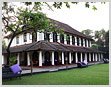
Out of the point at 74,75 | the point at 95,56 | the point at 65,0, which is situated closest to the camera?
the point at 65,0

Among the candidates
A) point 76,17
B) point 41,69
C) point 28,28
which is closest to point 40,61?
point 41,69

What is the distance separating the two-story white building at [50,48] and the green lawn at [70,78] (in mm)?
362

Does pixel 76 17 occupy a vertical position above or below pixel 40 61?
above

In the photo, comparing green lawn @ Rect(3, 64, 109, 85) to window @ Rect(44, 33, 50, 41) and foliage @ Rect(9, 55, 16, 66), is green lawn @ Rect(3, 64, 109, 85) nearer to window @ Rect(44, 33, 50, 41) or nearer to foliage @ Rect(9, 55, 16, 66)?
foliage @ Rect(9, 55, 16, 66)

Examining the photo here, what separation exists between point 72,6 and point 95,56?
68.2 inches

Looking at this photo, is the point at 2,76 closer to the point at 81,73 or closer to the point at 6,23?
the point at 6,23

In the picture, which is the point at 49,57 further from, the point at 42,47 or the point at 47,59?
the point at 42,47

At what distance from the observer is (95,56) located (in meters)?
8.87

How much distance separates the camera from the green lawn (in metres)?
7.95

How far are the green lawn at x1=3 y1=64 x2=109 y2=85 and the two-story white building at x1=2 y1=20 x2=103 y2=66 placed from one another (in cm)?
36

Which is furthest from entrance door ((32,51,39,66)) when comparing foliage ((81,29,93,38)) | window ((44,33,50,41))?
foliage ((81,29,93,38))

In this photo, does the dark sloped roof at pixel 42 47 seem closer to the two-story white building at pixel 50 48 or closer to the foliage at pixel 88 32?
the two-story white building at pixel 50 48

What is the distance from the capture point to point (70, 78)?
317 inches

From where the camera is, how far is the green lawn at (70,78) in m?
7.95
